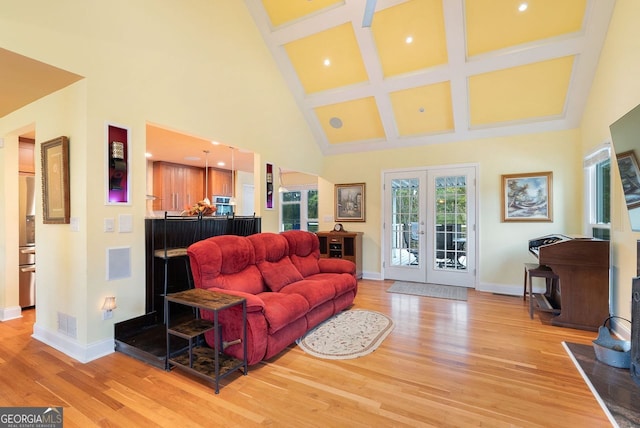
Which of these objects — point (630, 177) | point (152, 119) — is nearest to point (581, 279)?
point (630, 177)

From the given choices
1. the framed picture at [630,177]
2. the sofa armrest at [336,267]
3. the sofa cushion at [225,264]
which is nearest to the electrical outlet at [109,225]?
the sofa cushion at [225,264]

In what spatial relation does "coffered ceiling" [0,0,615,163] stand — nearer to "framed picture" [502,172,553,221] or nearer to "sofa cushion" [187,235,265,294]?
"framed picture" [502,172,553,221]

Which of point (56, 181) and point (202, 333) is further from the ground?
point (56, 181)

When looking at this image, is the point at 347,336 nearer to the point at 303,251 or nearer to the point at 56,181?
the point at 303,251

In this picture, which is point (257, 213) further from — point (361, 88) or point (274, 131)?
point (361, 88)

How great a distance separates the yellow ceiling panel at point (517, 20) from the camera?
3.55 m

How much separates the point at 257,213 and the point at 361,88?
8.80ft

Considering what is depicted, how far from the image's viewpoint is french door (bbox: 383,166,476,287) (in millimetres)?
5316

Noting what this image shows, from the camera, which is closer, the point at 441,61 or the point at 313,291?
the point at 313,291

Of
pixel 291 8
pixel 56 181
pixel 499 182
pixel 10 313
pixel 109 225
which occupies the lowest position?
pixel 10 313

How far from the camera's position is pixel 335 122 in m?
5.88

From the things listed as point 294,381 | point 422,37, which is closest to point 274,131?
point 422,37

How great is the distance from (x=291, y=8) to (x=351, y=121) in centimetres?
211

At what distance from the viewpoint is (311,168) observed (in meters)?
6.20
